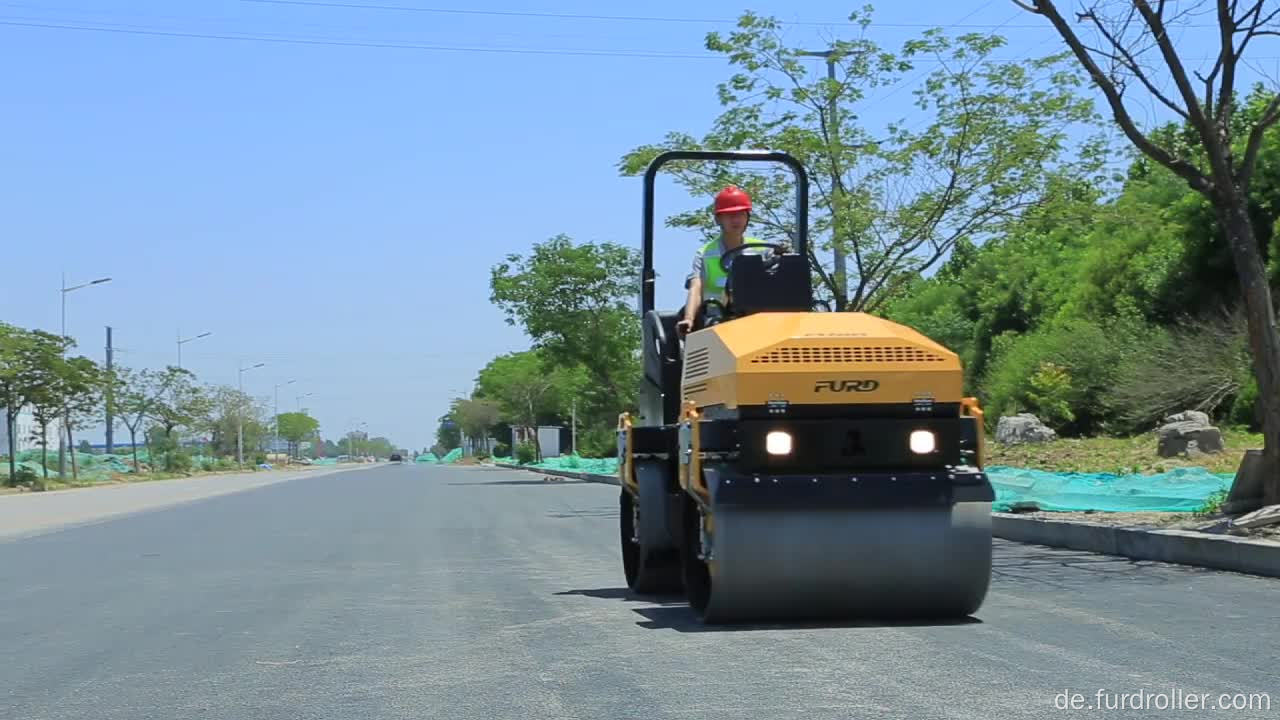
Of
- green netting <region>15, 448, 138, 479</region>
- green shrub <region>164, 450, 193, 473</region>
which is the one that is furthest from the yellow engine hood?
green shrub <region>164, 450, 193, 473</region>

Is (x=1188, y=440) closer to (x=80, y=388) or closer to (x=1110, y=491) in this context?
(x=1110, y=491)

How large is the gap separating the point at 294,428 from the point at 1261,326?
18111cm

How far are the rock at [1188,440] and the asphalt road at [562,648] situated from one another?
9.43 m

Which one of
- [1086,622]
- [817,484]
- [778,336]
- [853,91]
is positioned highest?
[853,91]

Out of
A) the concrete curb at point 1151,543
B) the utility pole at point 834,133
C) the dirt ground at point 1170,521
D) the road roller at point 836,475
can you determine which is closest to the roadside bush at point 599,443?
the utility pole at point 834,133

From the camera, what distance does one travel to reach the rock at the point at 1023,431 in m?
30.2

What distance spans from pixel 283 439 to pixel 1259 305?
591ft

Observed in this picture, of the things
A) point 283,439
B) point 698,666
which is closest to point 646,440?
point 698,666

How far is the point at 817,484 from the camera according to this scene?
753cm

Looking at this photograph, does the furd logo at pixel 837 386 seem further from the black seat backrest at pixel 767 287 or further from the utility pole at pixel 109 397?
the utility pole at pixel 109 397

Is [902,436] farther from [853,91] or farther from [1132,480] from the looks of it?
[853,91]

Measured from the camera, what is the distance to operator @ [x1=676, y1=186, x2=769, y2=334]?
29.5 ft

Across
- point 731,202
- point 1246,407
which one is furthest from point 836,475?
point 1246,407

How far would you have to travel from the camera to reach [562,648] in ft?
24.5
